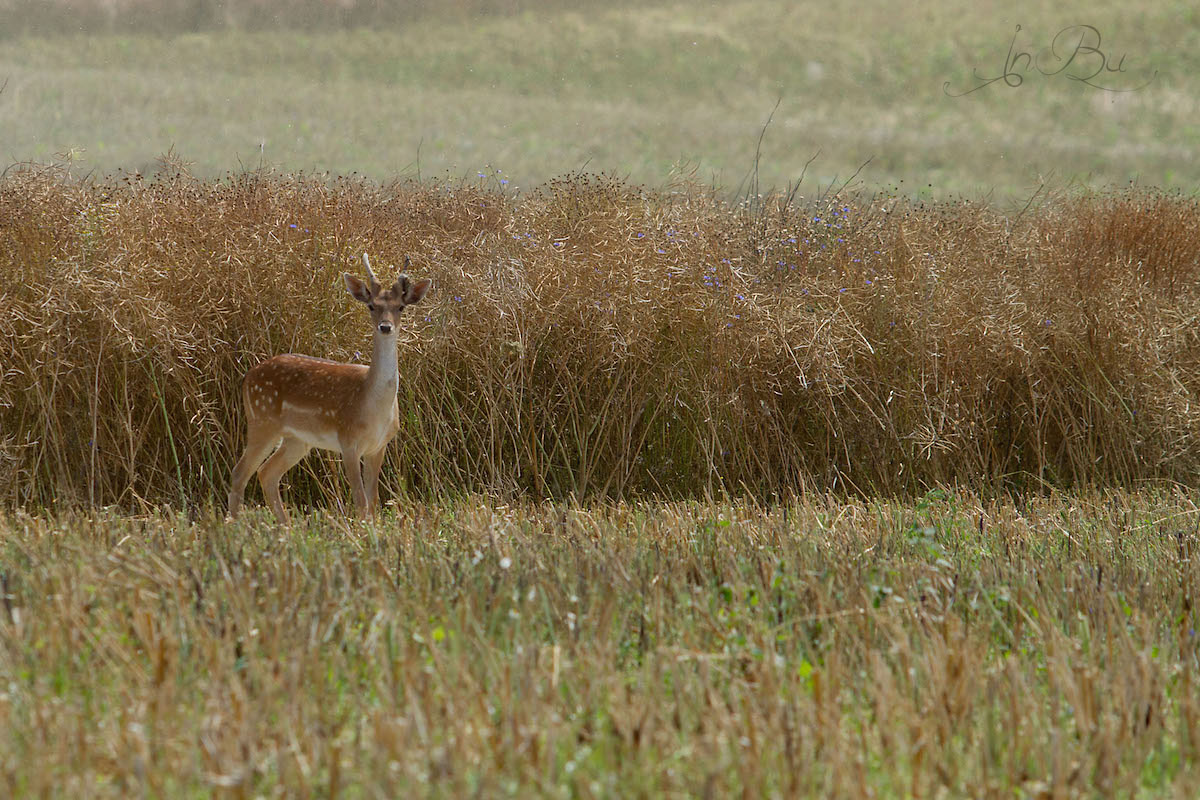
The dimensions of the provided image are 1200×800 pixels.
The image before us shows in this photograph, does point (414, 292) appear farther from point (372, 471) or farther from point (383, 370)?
point (372, 471)

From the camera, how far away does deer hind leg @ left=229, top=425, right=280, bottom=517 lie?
612cm

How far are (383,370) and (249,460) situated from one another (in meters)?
1.03

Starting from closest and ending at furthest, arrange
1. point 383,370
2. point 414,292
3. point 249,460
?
point 414,292
point 383,370
point 249,460

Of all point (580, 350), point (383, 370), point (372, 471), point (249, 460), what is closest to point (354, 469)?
point (372, 471)

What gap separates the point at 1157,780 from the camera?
3316 mm

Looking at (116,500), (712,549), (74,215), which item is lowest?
(116,500)

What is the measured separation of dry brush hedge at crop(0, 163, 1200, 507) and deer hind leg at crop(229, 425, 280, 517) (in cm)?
62

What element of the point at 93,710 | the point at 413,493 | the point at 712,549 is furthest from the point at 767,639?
the point at 413,493

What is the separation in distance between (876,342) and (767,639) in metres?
4.16

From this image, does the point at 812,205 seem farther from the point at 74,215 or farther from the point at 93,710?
the point at 93,710

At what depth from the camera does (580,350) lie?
7.27 metres

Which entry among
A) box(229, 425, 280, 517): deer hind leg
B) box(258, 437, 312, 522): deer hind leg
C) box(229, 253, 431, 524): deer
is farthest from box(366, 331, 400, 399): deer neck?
box(258, 437, 312, 522): deer hind leg

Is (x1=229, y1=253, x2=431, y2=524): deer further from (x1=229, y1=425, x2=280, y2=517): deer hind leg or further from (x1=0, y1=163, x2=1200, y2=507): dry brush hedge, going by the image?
(x1=0, y1=163, x2=1200, y2=507): dry brush hedge

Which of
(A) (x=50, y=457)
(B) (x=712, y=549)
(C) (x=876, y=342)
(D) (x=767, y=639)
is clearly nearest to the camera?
(D) (x=767, y=639)
